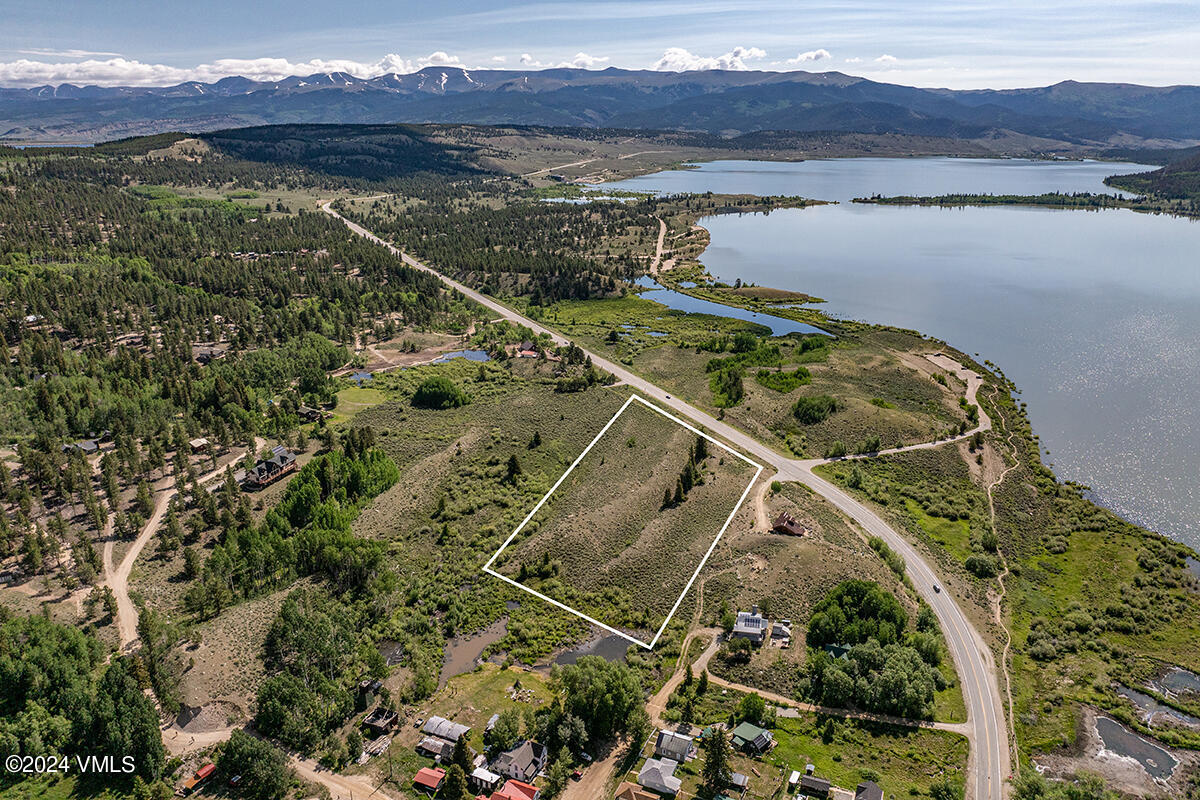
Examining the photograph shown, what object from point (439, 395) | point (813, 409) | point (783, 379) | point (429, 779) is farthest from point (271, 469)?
point (783, 379)

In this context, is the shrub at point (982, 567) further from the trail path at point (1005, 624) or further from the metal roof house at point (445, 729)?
the metal roof house at point (445, 729)

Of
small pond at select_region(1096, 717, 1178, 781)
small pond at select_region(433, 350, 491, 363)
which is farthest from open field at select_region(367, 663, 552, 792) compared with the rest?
small pond at select_region(433, 350, 491, 363)

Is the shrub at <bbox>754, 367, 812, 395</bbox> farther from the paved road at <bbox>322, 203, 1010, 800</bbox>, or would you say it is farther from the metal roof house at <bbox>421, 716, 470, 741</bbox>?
the metal roof house at <bbox>421, 716, 470, 741</bbox>

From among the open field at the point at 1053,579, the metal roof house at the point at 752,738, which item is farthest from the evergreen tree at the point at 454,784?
the open field at the point at 1053,579

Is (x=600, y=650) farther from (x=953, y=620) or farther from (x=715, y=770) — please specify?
(x=953, y=620)

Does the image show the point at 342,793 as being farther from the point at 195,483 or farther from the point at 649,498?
the point at 195,483

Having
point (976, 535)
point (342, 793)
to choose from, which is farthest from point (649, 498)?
point (976, 535)
